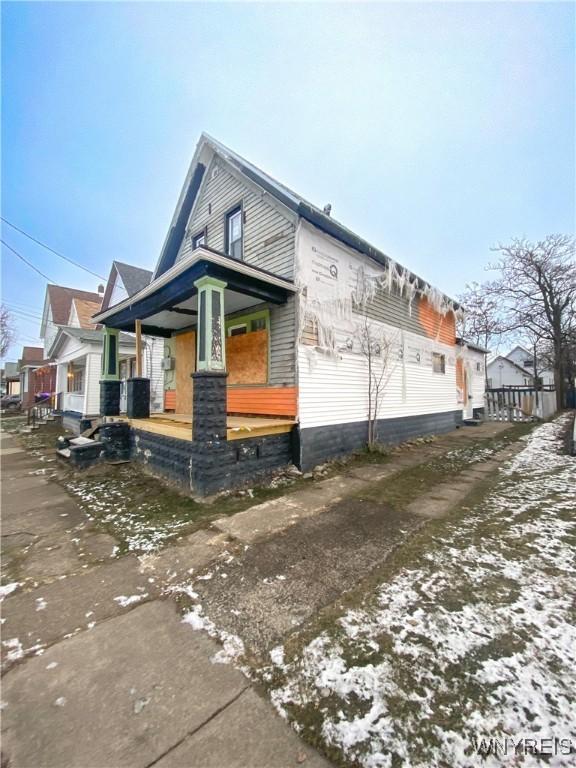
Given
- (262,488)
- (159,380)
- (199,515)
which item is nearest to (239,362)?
(262,488)

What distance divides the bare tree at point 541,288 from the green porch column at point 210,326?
68.5ft

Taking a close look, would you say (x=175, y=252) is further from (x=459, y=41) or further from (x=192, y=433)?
(x=459, y=41)

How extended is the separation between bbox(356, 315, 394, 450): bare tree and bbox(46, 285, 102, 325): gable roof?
22.6 meters

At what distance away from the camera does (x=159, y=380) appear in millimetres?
13305

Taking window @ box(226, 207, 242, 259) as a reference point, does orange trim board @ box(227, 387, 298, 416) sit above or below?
below

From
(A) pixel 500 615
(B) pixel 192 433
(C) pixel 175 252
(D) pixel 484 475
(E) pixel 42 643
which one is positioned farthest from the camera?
(C) pixel 175 252

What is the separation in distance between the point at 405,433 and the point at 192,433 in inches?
261

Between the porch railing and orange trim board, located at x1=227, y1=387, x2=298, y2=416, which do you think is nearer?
orange trim board, located at x1=227, y1=387, x2=298, y2=416

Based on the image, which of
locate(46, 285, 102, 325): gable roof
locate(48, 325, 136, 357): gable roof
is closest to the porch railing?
locate(48, 325, 136, 357): gable roof

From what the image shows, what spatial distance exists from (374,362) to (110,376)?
738 centimetres

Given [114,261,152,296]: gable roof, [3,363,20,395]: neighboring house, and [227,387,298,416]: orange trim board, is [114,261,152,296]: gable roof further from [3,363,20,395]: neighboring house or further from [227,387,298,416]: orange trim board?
[3,363,20,395]: neighboring house

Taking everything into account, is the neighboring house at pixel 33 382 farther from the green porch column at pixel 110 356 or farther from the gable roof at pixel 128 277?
the green porch column at pixel 110 356

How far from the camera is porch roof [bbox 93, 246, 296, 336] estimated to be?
4.81 m

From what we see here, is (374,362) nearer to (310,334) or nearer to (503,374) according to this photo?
(310,334)
